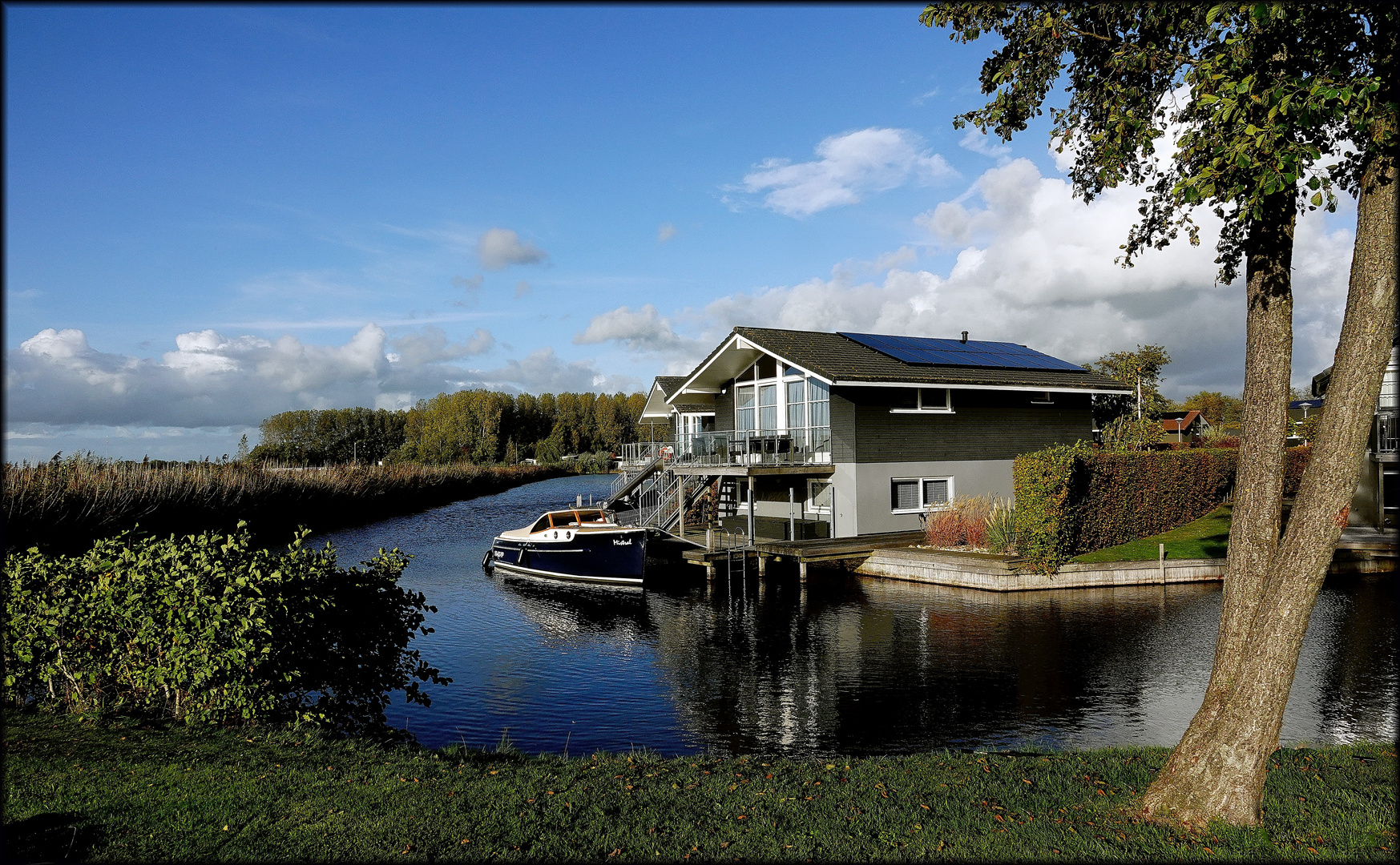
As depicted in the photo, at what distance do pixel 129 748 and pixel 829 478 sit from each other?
2138 cm

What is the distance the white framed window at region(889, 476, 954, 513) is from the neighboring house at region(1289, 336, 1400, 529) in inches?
444

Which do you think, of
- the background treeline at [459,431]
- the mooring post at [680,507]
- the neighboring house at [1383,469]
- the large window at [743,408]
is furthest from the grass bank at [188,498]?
the background treeline at [459,431]

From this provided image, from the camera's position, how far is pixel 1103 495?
22.9 meters

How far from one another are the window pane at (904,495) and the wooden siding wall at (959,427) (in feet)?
2.57

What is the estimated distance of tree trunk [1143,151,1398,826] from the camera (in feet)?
18.4

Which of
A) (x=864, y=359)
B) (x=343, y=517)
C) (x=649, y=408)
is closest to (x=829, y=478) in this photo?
(x=864, y=359)

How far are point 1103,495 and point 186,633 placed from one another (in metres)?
22.0

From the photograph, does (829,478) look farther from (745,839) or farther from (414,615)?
(745,839)

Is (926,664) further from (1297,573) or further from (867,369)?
(867,369)

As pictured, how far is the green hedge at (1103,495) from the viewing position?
20.7 m

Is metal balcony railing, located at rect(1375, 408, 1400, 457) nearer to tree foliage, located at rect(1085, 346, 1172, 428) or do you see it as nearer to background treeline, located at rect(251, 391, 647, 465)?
tree foliage, located at rect(1085, 346, 1172, 428)

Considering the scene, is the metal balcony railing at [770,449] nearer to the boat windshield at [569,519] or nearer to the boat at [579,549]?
the boat windshield at [569,519]

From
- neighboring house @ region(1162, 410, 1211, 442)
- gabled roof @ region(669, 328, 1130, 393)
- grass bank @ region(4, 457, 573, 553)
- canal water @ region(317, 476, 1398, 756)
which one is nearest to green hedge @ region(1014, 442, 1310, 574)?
canal water @ region(317, 476, 1398, 756)

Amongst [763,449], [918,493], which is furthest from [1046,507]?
[763,449]
